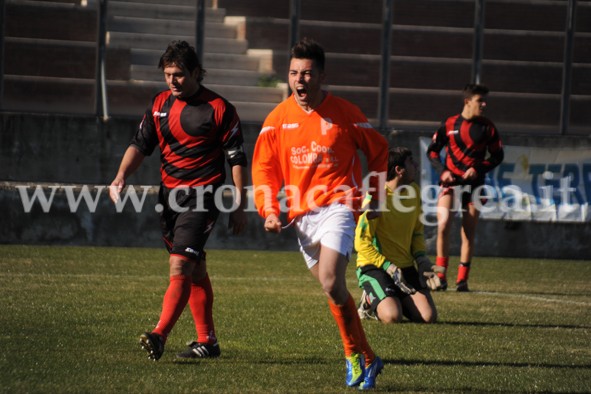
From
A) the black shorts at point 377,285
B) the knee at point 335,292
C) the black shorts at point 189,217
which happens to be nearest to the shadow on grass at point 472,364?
the knee at point 335,292

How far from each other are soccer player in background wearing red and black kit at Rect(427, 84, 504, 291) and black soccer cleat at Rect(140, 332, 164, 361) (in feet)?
21.9

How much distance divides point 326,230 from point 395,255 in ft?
13.2

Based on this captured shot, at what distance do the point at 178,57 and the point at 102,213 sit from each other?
9.61 meters

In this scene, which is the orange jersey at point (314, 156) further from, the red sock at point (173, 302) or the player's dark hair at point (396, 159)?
the player's dark hair at point (396, 159)

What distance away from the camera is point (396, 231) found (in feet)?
35.2

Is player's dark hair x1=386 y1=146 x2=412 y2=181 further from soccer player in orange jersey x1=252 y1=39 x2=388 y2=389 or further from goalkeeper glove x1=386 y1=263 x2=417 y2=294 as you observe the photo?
soccer player in orange jersey x1=252 y1=39 x2=388 y2=389

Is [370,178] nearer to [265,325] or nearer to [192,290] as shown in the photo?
[192,290]

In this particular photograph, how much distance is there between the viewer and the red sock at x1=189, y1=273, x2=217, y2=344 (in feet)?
26.2

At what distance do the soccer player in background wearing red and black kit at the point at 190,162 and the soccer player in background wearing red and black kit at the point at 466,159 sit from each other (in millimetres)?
5852

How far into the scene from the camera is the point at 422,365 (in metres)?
7.77

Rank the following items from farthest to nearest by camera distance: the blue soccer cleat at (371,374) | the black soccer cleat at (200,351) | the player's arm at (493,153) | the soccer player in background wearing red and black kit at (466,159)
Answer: the player's arm at (493,153)
the soccer player in background wearing red and black kit at (466,159)
the black soccer cleat at (200,351)
the blue soccer cleat at (371,374)

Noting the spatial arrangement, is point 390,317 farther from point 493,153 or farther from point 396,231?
point 493,153

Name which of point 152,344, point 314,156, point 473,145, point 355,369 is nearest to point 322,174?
point 314,156

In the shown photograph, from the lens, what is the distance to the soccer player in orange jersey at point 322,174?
6.87 meters
